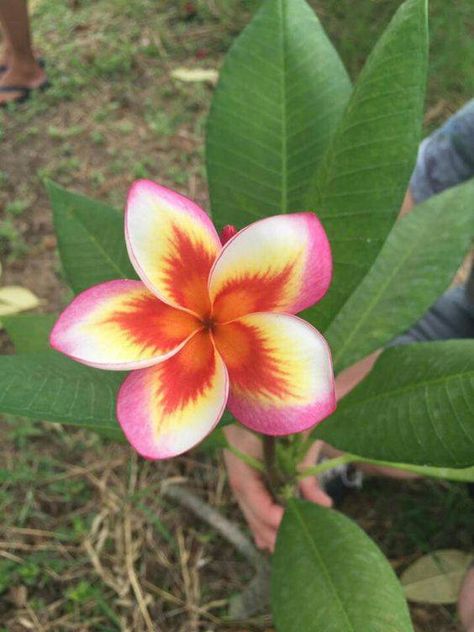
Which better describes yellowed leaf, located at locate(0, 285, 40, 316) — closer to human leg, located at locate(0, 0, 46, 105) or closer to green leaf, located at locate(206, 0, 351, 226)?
green leaf, located at locate(206, 0, 351, 226)

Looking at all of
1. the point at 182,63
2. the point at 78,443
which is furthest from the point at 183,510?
the point at 182,63

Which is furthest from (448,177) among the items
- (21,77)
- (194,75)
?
(21,77)

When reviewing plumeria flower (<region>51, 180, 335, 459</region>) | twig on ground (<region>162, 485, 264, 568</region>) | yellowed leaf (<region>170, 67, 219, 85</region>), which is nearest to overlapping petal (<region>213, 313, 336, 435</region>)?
plumeria flower (<region>51, 180, 335, 459</region>)

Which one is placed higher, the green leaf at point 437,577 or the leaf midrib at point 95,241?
the leaf midrib at point 95,241

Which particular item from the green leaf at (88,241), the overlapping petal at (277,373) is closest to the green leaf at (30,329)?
the green leaf at (88,241)

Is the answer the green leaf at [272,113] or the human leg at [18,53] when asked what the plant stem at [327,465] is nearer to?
the green leaf at [272,113]

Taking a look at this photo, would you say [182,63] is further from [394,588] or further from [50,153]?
[394,588]
